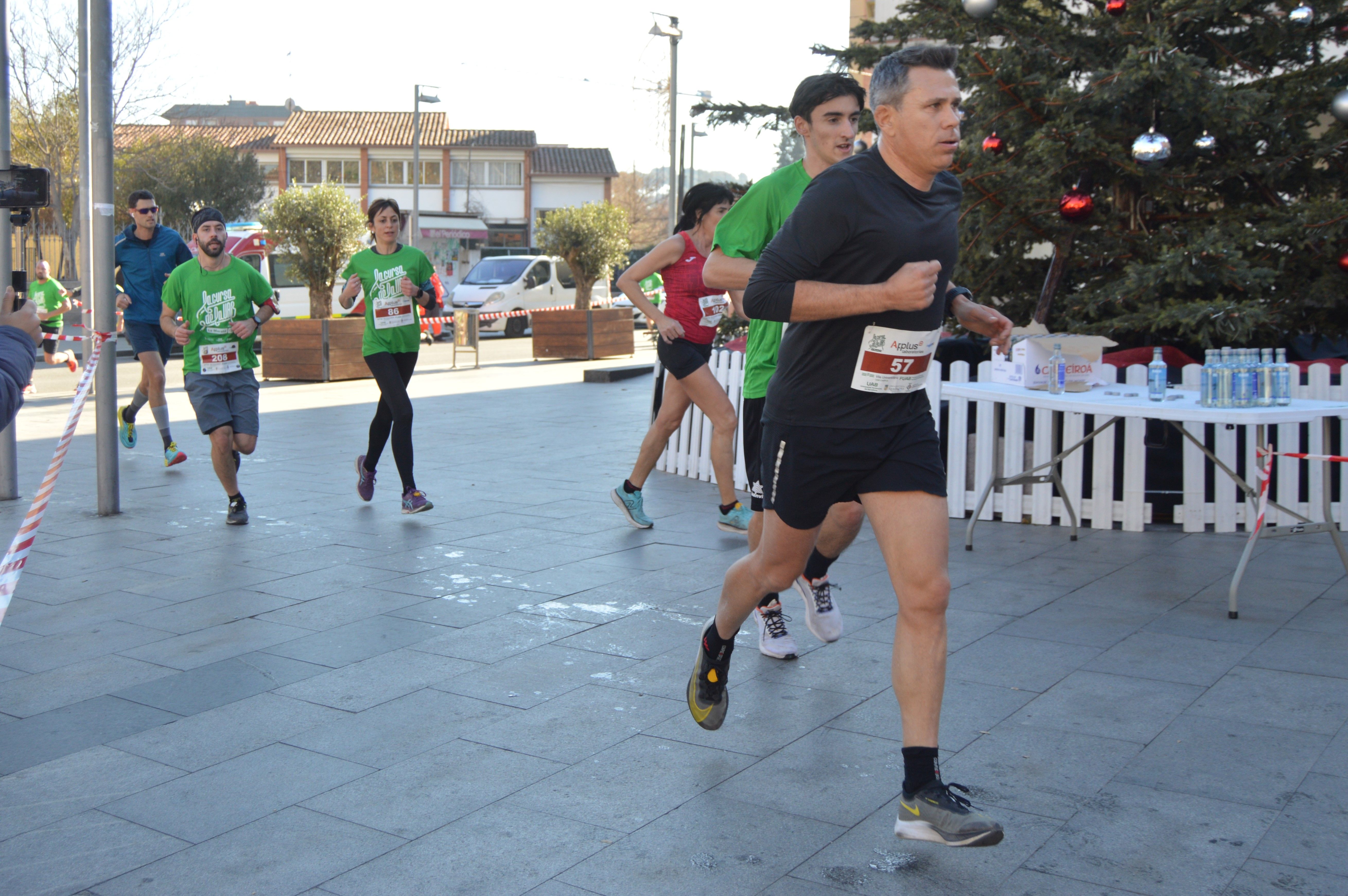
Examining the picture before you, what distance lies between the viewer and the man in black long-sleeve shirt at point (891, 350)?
3107 millimetres

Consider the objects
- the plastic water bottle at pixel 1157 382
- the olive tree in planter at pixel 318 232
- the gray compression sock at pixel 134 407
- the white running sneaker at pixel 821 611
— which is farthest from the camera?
the olive tree in planter at pixel 318 232

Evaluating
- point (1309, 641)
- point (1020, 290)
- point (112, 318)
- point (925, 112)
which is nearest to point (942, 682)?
point (925, 112)

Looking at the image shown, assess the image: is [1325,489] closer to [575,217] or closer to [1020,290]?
[1020,290]

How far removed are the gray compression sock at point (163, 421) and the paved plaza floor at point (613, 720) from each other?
242 cm

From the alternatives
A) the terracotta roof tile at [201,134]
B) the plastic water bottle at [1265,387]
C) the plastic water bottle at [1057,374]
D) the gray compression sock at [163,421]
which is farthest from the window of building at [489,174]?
the plastic water bottle at [1265,387]

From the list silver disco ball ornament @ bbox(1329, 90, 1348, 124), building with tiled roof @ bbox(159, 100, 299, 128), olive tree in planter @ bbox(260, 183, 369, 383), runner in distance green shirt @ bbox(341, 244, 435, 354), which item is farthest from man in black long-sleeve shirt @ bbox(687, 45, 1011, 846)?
building with tiled roof @ bbox(159, 100, 299, 128)

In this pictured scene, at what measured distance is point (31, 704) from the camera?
4.23m

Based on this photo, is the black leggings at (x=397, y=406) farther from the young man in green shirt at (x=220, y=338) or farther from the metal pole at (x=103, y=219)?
the metal pole at (x=103, y=219)

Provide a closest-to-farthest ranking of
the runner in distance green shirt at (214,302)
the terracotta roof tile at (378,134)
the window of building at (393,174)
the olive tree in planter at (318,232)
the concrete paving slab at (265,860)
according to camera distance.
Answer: the concrete paving slab at (265,860) < the runner in distance green shirt at (214,302) < the olive tree in planter at (318,232) < the terracotta roof tile at (378,134) < the window of building at (393,174)

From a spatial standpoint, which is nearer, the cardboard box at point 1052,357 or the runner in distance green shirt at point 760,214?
the runner in distance green shirt at point 760,214

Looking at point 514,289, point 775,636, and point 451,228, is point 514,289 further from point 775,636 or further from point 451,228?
point 451,228

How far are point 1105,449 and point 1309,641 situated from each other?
2.63 meters

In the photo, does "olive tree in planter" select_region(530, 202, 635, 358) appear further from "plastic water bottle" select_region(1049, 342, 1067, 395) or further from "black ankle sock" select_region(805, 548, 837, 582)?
"black ankle sock" select_region(805, 548, 837, 582)

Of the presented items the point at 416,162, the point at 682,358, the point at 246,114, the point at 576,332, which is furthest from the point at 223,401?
the point at 246,114
